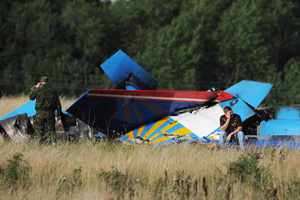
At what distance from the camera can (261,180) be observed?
6430mm

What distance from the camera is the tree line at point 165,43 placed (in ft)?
159

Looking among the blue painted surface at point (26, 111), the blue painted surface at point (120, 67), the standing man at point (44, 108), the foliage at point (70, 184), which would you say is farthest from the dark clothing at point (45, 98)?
the foliage at point (70, 184)

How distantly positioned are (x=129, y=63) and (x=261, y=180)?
4903mm

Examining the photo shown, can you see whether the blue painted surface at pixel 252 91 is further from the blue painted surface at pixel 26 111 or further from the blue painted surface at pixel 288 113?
the blue painted surface at pixel 26 111

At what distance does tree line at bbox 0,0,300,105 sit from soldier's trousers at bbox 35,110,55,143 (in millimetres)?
35325

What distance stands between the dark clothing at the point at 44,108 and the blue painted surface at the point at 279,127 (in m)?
4.52

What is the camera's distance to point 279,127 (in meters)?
9.46

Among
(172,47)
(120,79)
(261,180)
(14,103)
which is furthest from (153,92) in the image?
(172,47)

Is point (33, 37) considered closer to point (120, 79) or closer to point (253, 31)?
point (253, 31)

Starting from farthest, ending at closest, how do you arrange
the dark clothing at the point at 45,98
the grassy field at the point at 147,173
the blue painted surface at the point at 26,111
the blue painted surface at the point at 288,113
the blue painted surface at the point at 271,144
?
the blue painted surface at the point at 288,113
the blue painted surface at the point at 26,111
the dark clothing at the point at 45,98
the blue painted surface at the point at 271,144
the grassy field at the point at 147,173

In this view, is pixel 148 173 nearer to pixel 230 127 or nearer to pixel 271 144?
pixel 230 127

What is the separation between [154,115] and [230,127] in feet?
5.93

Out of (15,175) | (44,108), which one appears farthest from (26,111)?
(15,175)

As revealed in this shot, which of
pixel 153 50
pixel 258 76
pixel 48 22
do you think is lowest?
pixel 258 76
